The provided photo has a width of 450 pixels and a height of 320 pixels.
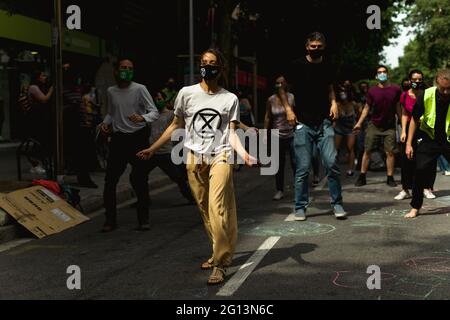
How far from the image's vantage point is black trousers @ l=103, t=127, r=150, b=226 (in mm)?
7660

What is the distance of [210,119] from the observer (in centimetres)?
532

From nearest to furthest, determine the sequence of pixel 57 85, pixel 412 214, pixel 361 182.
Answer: pixel 412 214, pixel 57 85, pixel 361 182

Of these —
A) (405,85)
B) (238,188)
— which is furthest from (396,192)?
(238,188)

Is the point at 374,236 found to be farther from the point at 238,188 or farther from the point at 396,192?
the point at 238,188

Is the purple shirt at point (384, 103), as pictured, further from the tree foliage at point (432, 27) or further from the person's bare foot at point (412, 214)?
the tree foliage at point (432, 27)

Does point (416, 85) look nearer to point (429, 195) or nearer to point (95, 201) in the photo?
point (429, 195)

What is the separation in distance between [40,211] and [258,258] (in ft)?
10.3

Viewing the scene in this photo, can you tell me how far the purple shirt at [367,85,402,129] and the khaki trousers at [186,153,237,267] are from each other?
605 centimetres

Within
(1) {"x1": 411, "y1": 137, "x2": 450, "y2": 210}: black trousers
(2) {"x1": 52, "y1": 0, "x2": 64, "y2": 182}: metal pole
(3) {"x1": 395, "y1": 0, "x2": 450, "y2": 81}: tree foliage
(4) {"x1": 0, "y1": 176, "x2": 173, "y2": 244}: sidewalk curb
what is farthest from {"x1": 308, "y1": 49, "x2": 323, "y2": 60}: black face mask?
(3) {"x1": 395, "y1": 0, "x2": 450, "y2": 81}: tree foliage

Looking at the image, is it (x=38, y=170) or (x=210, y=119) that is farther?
(x=38, y=170)

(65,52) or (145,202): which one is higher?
(65,52)

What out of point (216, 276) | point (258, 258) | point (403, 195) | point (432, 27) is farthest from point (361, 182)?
point (432, 27)
